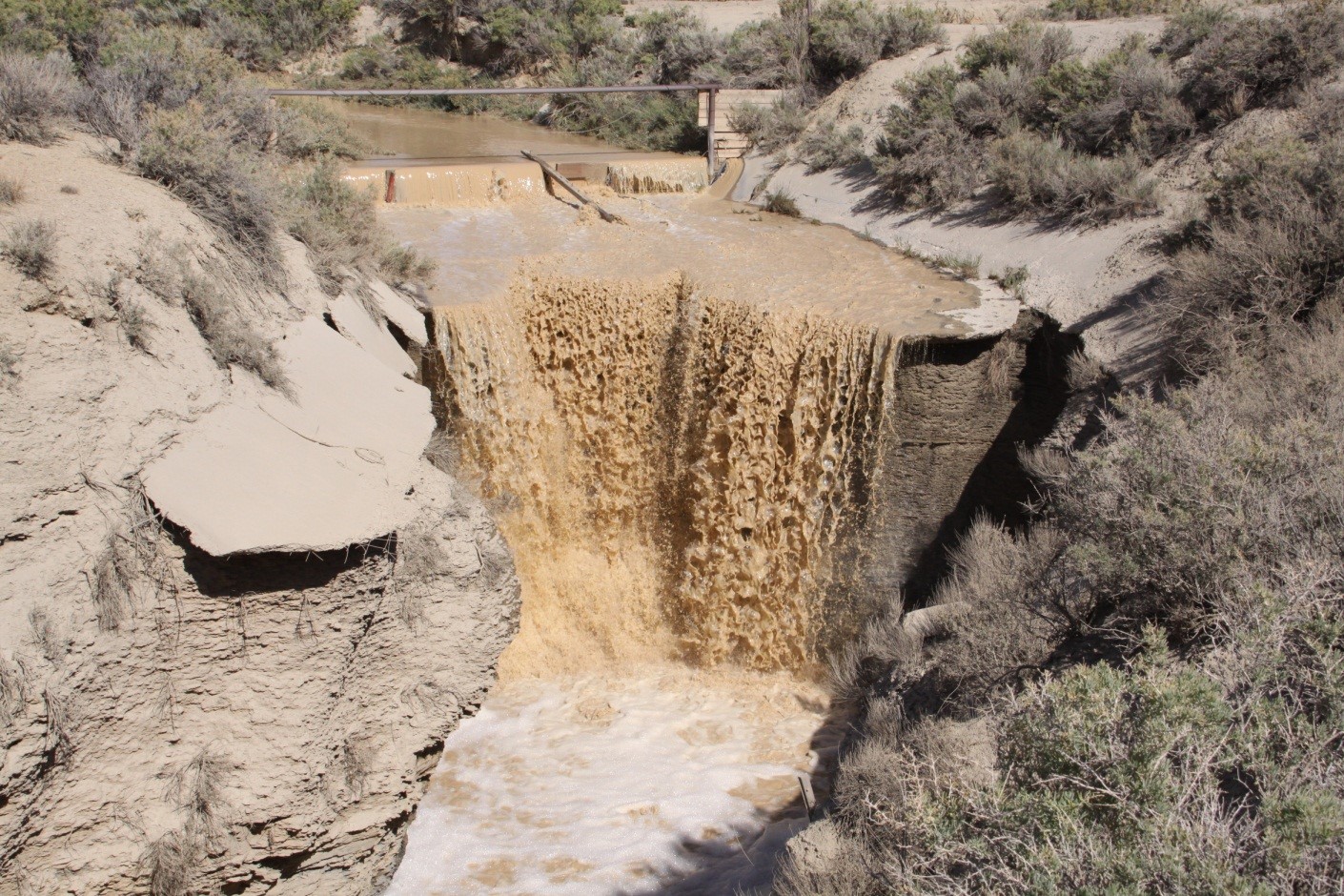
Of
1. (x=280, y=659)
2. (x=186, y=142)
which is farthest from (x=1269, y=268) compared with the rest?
(x=186, y=142)

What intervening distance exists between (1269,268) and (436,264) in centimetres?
665

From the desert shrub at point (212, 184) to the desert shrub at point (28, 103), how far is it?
0.64m

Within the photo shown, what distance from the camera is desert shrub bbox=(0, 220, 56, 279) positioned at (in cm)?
441

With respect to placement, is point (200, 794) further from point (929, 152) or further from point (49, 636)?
point (929, 152)

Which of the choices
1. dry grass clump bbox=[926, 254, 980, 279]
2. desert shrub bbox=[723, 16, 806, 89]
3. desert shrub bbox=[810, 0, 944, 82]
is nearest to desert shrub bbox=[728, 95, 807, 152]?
desert shrub bbox=[723, 16, 806, 89]

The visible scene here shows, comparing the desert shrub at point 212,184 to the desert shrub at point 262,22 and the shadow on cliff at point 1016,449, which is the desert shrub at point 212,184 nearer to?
the shadow on cliff at point 1016,449

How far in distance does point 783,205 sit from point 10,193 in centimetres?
861

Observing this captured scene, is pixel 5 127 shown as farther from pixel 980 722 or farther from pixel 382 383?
pixel 980 722

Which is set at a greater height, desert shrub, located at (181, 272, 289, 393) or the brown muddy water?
desert shrub, located at (181, 272, 289, 393)

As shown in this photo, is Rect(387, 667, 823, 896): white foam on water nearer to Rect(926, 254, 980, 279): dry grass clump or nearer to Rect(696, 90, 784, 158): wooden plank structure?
Rect(926, 254, 980, 279): dry grass clump

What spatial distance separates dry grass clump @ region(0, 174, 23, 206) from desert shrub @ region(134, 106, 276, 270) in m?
1.01

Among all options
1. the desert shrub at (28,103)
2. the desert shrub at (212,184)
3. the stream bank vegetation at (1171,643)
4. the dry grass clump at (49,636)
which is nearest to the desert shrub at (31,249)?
the desert shrub at (212,184)

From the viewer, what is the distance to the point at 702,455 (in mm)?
8203

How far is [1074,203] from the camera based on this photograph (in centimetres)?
945
